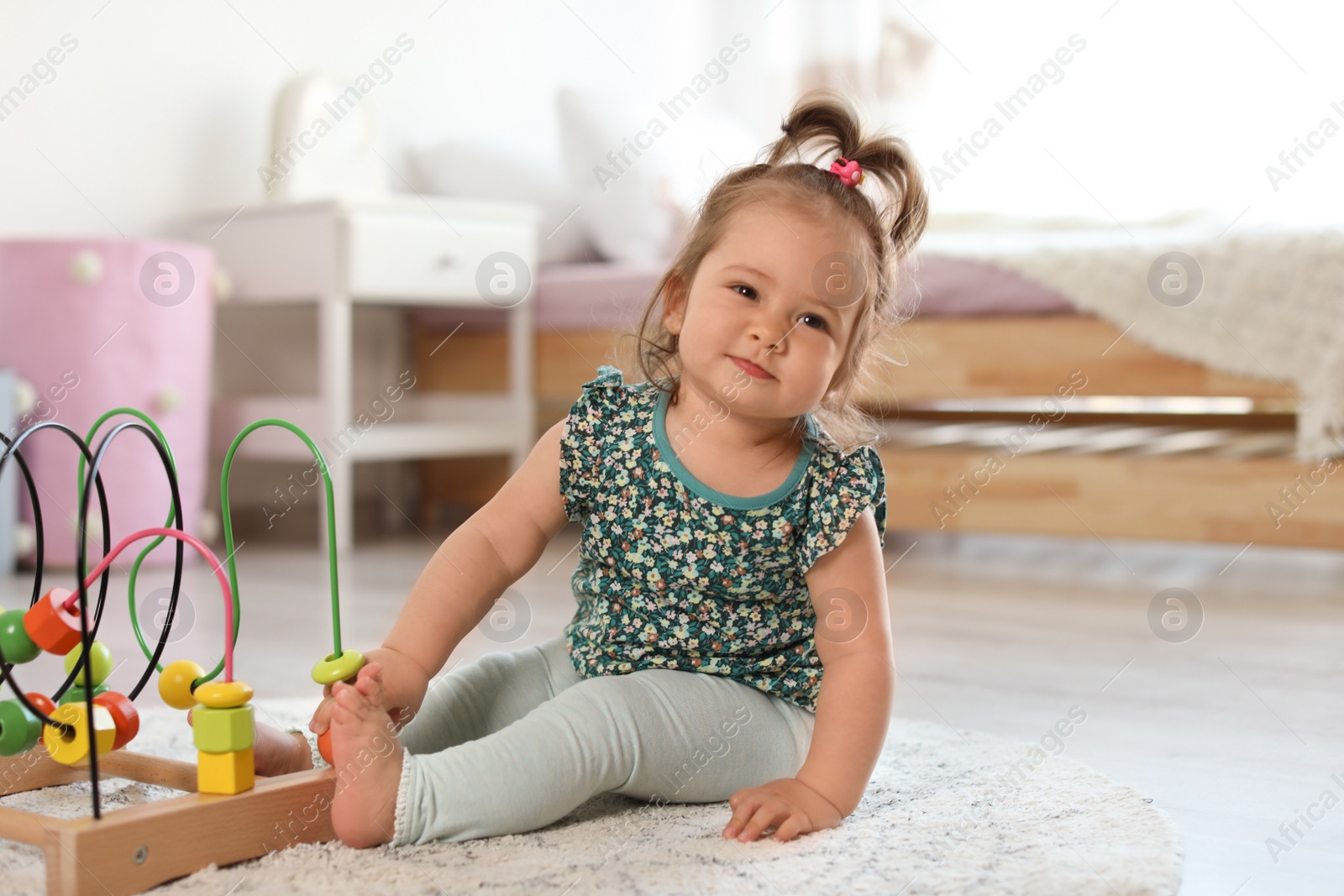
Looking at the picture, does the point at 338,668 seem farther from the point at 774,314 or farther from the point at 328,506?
the point at 774,314

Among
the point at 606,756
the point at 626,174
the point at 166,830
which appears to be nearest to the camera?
the point at 166,830

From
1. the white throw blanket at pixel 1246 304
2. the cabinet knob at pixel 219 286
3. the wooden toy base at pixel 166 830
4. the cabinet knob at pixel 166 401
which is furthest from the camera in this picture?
the cabinet knob at pixel 219 286

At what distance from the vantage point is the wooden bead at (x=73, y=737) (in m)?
0.69

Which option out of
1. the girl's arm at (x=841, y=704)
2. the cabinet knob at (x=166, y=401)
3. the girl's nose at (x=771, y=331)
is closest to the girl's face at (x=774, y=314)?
the girl's nose at (x=771, y=331)

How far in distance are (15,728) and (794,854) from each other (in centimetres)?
43

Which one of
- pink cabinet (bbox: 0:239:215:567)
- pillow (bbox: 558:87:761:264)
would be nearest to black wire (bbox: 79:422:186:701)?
pink cabinet (bbox: 0:239:215:567)

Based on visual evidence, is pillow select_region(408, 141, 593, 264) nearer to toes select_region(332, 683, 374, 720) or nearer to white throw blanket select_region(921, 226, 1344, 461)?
white throw blanket select_region(921, 226, 1344, 461)

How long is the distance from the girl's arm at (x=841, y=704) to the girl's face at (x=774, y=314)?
10 cm

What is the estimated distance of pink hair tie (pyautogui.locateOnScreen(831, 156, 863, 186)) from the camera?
33.5 inches

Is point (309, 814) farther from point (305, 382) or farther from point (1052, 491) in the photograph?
point (305, 382)

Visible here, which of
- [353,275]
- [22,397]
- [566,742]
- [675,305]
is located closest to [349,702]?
[566,742]

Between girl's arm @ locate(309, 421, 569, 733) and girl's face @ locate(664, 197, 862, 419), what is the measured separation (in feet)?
0.43

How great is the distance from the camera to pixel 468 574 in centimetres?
82

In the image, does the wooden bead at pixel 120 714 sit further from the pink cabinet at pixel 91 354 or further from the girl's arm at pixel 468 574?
the pink cabinet at pixel 91 354
